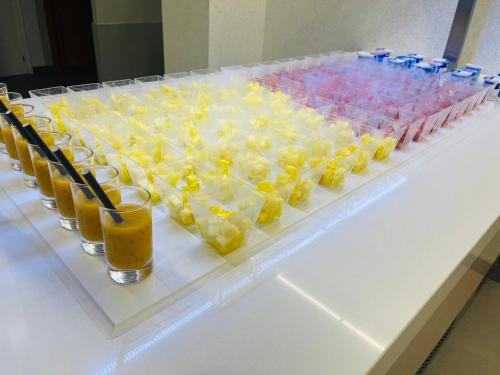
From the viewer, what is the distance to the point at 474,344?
144 cm

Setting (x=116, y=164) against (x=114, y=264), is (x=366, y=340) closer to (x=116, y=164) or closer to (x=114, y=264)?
(x=114, y=264)

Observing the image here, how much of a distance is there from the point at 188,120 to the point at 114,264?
642mm

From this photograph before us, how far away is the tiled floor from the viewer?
4.42ft

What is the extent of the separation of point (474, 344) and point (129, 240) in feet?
4.67

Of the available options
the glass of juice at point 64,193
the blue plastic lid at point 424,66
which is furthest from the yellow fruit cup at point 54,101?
the blue plastic lid at point 424,66

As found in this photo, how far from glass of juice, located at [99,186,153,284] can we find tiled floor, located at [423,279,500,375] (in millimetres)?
1156

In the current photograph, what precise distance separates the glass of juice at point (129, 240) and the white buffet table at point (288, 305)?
0.25ft

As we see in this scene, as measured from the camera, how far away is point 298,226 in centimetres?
81

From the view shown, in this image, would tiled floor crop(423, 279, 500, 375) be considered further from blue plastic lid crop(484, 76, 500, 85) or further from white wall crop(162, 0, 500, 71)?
white wall crop(162, 0, 500, 71)

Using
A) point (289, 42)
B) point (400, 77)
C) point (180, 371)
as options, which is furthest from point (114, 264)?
point (289, 42)

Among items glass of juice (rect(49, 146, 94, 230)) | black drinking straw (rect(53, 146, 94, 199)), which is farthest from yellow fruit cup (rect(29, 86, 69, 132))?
black drinking straw (rect(53, 146, 94, 199))

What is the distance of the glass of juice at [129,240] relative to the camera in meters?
0.57

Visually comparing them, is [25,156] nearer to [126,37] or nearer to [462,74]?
[462,74]

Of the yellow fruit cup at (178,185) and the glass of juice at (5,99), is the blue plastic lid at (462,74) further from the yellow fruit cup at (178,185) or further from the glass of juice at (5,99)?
the glass of juice at (5,99)
